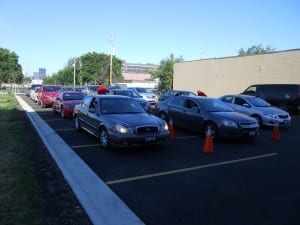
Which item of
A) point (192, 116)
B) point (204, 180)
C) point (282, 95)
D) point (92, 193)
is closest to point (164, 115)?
point (192, 116)

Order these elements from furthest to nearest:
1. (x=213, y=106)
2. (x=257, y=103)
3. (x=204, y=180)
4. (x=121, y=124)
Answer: (x=257, y=103)
(x=213, y=106)
(x=121, y=124)
(x=204, y=180)

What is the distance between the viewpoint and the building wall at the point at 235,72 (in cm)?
2998

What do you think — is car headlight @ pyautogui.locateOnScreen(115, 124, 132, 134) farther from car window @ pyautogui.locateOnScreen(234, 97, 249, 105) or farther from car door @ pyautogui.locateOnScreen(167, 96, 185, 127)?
car window @ pyautogui.locateOnScreen(234, 97, 249, 105)

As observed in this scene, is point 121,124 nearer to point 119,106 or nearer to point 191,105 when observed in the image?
point 119,106

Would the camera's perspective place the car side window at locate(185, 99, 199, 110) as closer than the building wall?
Yes

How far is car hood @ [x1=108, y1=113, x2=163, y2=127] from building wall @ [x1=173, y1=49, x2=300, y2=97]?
21.8 meters

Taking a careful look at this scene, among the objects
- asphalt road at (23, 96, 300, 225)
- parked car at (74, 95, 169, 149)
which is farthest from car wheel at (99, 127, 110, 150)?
asphalt road at (23, 96, 300, 225)

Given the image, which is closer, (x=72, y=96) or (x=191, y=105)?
(x=191, y=105)

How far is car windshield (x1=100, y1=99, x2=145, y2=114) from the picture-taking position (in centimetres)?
1132

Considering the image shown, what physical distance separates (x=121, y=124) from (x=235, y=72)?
2741 cm

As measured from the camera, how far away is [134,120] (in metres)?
10.3

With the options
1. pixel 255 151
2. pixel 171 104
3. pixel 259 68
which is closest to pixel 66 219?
pixel 255 151

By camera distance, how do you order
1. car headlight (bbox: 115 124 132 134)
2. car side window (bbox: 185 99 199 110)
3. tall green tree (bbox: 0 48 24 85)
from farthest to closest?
tall green tree (bbox: 0 48 24 85)
car side window (bbox: 185 99 199 110)
car headlight (bbox: 115 124 132 134)

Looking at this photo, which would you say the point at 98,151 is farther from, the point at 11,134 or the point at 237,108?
Answer: the point at 237,108
